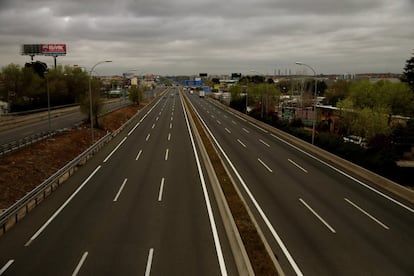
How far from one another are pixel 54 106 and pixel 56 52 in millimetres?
44515

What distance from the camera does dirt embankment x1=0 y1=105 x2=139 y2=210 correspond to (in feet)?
71.4

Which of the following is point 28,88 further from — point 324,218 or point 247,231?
point 324,218

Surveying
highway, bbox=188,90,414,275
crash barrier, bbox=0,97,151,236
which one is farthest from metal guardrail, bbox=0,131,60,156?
highway, bbox=188,90,414,275

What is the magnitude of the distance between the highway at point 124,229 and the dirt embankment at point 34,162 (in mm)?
3112

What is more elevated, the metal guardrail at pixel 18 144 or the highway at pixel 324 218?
the metal guardrail at pixel 18 144

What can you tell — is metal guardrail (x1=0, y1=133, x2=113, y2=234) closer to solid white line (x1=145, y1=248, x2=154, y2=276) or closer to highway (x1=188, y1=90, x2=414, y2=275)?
solid white line (x1=145, y1=248, x2=154, y2=276)

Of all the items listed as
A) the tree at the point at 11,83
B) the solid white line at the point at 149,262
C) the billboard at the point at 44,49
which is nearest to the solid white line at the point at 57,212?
the solid white line at the point at 149,262

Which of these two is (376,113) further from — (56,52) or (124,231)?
(56,52)

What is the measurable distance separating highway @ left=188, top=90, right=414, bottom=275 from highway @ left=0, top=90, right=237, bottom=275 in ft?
8.69

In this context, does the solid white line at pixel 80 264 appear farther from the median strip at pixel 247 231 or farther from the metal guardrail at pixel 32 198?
the median strip at pixel 247 231

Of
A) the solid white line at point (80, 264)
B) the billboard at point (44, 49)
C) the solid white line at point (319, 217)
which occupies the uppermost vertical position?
the billboard at point (44, 49)

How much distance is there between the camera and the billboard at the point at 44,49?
110m

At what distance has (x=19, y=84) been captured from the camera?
63.9 metres

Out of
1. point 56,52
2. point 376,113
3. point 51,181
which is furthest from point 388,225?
point 56,52
